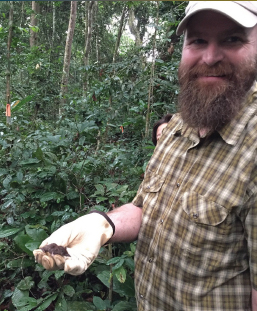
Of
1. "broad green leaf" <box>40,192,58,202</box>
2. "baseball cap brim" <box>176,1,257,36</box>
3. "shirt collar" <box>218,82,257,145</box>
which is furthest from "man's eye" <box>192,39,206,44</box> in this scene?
"broad green leaf" <box>40,192,58,202</box>

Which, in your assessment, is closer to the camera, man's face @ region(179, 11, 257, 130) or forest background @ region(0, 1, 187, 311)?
man's face @ region(179, 11, 257, 130)

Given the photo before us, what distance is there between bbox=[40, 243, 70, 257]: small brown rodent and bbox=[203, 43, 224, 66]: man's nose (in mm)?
902

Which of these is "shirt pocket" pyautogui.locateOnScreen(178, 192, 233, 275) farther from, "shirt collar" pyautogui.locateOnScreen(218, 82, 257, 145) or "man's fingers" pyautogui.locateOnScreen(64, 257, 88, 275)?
"man's fingers" pyautogui.locateOnScreen(64, 257, 88, 275)

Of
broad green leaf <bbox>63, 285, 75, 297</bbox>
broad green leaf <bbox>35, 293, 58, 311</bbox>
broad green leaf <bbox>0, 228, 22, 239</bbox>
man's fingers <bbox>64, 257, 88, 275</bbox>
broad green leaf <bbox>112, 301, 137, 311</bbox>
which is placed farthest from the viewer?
broad green leaf <bbox>0, 228, 22, 239</bbox>

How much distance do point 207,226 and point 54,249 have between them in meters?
0.56

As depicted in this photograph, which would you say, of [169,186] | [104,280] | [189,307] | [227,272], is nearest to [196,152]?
[169,186]

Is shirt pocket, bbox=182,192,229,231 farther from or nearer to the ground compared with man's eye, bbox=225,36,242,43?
nearer to the ground

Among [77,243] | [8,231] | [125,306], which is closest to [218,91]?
[77,243]

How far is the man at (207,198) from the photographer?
977mm

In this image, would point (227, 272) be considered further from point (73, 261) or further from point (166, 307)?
point (73, 261)

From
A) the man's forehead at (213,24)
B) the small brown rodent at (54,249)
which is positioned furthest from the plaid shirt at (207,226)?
the small brown rodent at (54,249)

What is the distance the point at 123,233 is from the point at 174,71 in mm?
2464

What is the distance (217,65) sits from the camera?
1.08m

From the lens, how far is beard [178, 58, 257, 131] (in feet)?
3.54
